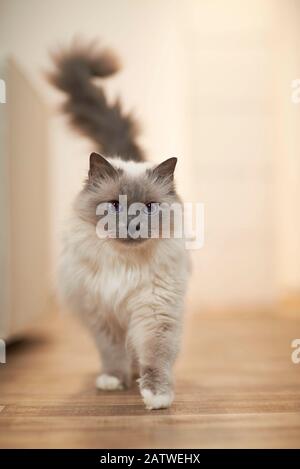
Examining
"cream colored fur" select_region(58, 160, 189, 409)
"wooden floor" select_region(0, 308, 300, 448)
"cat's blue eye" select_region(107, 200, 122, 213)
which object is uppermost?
"cat's blue eye" select_region(107, 200, 122, 213)

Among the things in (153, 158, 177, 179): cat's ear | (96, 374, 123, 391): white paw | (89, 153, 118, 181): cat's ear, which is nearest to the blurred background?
(89, 153, 118, 181): cat's ear

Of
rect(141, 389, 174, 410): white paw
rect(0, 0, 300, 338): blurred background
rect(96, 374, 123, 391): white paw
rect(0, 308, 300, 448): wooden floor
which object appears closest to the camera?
rect(0, 308, 300, 448): wooden floor

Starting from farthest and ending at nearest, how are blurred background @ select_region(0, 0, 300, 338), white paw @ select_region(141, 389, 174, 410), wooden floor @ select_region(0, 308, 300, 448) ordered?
1. blurred background @ select_region(0, 0, 300, 338)
2. white paw @ select_region(141, 389, 174, 410)
3. wooden floor @ select_region(0, 308, 300, 448)

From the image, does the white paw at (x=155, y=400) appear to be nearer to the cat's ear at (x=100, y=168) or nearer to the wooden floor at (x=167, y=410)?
the wooden floor at (x=167, y=410)

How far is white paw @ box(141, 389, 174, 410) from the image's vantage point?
1101 millimetres

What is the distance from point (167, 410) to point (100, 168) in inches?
23.8

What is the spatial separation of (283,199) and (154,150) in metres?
1.58

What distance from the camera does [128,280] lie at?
1.20 m

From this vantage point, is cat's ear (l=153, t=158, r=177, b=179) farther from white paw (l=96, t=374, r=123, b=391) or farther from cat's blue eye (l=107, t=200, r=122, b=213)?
white paw (l=96, t=374, r=123, b=391)

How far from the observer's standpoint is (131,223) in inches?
44.4

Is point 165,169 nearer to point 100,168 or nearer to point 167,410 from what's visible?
point 100,168

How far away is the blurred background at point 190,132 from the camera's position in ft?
4.98
